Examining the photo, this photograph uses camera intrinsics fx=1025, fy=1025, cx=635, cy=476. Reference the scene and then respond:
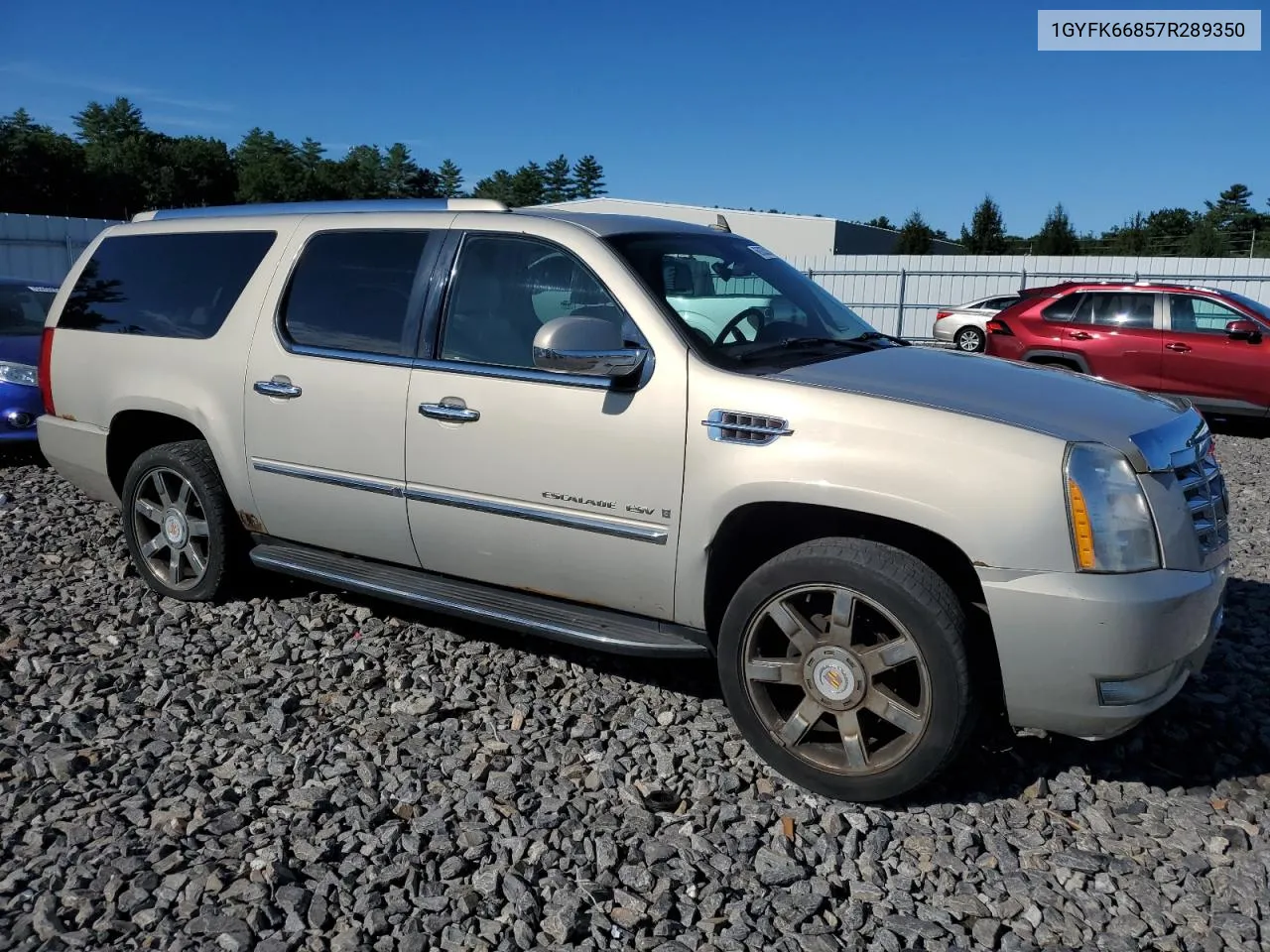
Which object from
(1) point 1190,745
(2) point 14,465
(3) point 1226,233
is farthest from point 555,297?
(3) point 1226,233

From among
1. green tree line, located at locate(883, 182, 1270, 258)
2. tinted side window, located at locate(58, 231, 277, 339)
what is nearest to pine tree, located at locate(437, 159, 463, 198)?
green tree line, located at locate(883, 182, 1270, 258)

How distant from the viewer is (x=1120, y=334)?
1170 centimetres

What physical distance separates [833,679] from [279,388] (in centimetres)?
257

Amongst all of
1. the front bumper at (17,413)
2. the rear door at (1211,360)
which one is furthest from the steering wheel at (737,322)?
the rear door at (1211,360)

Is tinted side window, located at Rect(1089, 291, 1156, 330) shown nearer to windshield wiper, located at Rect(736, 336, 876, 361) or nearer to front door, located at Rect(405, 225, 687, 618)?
windshield wiper, located at Rect(736, 336, 876, 361)

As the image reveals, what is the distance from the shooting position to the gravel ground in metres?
2.65

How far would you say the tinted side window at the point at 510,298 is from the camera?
3.73m

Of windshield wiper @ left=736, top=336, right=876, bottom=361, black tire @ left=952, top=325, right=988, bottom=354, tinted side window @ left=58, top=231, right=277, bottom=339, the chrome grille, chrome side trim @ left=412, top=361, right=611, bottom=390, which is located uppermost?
black tire @ left=952, top=325, right=988, bottom=354

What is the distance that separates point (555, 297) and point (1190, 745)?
2.77 meters

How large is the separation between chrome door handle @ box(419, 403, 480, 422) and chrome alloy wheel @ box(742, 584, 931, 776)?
1282mm

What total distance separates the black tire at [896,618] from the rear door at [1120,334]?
968 centimetres

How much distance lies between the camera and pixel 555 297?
149 inches

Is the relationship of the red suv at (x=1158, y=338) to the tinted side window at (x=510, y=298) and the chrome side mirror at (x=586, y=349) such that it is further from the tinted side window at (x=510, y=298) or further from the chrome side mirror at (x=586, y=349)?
the chrome side mirror at (x=586, y=349)

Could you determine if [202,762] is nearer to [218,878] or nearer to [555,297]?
[218,878]
